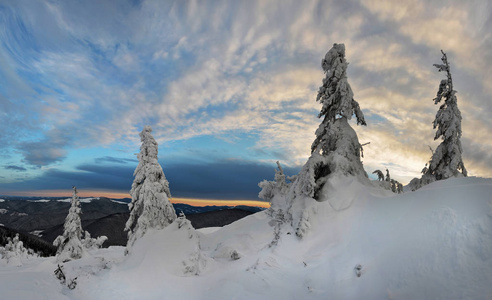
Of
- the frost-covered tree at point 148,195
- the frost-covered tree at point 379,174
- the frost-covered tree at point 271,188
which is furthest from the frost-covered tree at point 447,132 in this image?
the frost-covered tree at point 148,195

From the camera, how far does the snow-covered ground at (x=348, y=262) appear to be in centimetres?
599

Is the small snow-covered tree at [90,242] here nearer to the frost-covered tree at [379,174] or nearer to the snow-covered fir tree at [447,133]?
the frost-covered tree at [379,174]

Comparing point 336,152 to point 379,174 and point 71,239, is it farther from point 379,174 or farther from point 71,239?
point 71,239

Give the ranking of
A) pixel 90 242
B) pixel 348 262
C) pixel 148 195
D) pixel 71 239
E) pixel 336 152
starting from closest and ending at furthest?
pixel 348 262
pixel 336 152
pixel 148 195
pixel 71 239
pixel 90 242

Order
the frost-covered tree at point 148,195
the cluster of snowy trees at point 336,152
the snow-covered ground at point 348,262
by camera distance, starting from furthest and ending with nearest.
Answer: the frost-covered tree at point 148,195
the cluster of snowy trees at point 336,152
the snow-covered ground at point 348,262

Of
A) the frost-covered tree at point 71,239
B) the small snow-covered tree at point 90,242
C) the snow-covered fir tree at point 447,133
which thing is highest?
the snow-covered fir tree at point 447,133

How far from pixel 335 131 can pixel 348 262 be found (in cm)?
807

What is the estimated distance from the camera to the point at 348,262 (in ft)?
27.3

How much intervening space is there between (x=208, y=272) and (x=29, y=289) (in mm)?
8090

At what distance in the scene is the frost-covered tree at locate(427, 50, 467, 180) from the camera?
17.4 meters

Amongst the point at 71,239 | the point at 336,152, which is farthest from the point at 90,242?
the point at 336,152

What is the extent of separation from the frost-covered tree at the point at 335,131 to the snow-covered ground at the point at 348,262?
1499 millimetres

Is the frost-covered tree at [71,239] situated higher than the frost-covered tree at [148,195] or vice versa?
the frost-covered tree at [148,195]

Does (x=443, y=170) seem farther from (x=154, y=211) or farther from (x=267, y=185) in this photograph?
(x=154, y=211)
